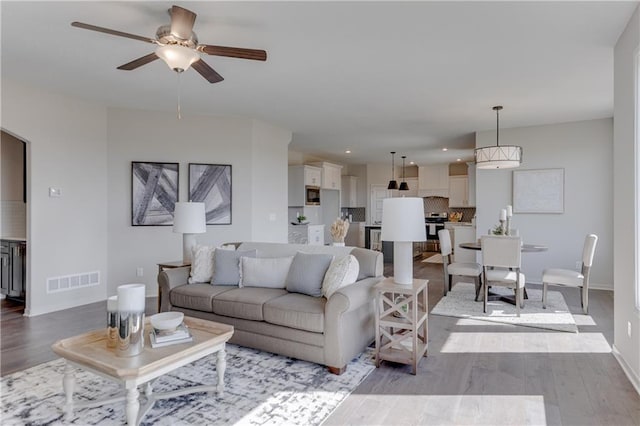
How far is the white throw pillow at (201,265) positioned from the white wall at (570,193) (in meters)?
4.97

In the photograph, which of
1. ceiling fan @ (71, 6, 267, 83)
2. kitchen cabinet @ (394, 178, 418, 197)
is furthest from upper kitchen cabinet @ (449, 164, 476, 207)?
ceiling fan @ (71, 6, 267, 83)

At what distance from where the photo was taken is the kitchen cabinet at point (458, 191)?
408 inches

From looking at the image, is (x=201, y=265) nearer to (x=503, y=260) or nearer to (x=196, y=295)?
(x=196, y=295)

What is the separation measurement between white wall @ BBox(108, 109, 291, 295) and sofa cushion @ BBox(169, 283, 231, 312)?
1909mm

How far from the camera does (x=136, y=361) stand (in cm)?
206

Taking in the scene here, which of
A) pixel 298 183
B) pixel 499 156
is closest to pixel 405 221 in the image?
pixel 499 156

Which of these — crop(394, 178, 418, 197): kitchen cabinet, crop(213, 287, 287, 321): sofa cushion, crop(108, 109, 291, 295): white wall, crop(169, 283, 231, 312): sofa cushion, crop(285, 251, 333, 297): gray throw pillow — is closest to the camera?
crop(213, 287, 287, 321): sofa cushion

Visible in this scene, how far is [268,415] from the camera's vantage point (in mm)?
2287

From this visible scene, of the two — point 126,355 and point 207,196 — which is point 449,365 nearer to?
point 126,355

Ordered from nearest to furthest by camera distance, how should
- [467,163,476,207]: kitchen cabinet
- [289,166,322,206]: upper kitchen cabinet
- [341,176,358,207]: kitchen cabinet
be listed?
[289,166,322,206]: upper kitchen cabinet < [467,163,476,207]: kitchen cabinet < [341,176,358,207]: kitchen cabinet

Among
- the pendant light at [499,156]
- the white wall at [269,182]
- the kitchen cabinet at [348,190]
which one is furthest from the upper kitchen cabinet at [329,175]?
the pendant light at [499,156]

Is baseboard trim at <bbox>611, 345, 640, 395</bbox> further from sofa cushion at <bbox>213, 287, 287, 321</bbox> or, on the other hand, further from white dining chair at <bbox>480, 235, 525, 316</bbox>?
sofa cushion at <bbox>213, 287, 287, 321</bbox>

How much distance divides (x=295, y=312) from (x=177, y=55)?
2094 millimetres

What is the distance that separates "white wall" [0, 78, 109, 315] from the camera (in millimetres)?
4441
